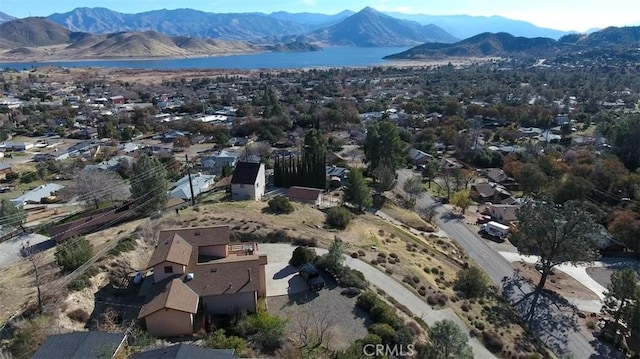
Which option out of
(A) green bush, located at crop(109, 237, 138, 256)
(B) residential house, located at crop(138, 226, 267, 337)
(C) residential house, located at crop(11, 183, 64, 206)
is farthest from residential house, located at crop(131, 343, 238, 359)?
(C) residential house, located at crop(11, 183, 64, 206)

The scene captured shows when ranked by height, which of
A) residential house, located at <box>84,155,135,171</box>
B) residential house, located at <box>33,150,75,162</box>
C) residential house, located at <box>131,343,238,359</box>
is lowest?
residential house, located at <box>33,150,75,162</box>

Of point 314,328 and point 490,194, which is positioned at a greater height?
point 314,328

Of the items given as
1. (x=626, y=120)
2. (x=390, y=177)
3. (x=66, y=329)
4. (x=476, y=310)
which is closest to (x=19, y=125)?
(x=390, y=177)

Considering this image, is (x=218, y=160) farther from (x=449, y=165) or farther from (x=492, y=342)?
(x=492, y=342)

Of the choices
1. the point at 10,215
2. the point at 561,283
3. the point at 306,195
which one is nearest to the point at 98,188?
the point at 10,215

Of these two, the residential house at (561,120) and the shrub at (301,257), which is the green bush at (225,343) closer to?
the shrub at (301,257)

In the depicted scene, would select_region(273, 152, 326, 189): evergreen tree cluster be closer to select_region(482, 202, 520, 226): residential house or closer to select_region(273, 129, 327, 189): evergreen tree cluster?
select_region(273, 129, 327, 189): evergreen tree cluster

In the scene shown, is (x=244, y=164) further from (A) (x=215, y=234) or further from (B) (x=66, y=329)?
(B) (x=66, y=329)
